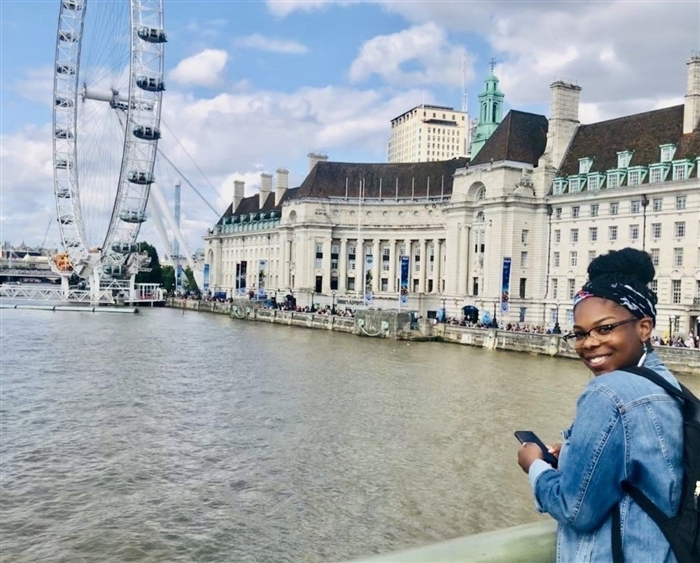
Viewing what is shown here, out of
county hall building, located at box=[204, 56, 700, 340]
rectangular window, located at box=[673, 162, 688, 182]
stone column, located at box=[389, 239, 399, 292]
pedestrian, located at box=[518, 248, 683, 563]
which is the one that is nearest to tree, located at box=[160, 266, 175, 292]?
county hall building, located at box=[204, 56, 700, 340]

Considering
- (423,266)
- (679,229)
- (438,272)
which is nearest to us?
(679,229)

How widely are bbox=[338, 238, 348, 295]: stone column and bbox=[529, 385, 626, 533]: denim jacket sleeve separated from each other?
91.2 metres

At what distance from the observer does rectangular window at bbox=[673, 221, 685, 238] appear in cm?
4743

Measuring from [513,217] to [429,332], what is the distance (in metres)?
13.2

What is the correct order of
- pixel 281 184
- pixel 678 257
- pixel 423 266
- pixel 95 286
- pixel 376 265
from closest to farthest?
pixel 678 257
pixel 423 266
pixel 95 286
pixel 376 265
pixel 281 184

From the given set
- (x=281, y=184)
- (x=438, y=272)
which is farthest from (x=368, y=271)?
(x=281, y=184)

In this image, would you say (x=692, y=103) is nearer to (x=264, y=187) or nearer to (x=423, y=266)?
(x=423, y=266)

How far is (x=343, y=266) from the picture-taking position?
310 ft

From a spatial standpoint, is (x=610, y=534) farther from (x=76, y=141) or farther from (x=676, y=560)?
(x=76, y=141)

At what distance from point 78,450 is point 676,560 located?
710 inches

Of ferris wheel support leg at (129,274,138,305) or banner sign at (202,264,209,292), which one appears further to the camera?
banner sign at (202,264,209,292)

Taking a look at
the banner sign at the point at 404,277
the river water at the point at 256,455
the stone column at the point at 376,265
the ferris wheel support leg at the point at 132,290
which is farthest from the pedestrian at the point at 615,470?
the ferris wheel support leg at the point at 132,290

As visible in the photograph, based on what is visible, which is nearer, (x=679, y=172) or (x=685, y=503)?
(x=685, y=503)

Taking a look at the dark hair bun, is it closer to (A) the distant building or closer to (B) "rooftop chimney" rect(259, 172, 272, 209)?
(B) "rooftop chimney" rect(259, 172, 272, 209)
